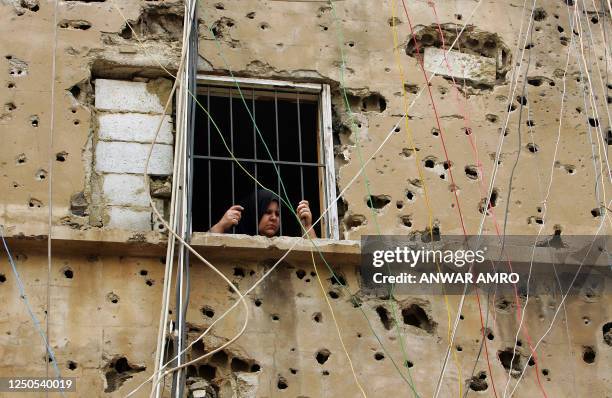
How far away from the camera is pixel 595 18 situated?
36.6 ft

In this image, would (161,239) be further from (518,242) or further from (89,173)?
(518,242)

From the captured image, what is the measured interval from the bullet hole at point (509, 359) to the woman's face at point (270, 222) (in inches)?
70.3

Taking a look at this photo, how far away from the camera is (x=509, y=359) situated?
30.5 feet

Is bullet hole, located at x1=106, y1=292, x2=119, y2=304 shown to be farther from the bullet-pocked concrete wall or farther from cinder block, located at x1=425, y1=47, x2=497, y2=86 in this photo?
cinder block, located at x1=425, y1=47, x2=497, y2=86

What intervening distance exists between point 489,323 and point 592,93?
2.32 m

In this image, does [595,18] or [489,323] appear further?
[595,18]

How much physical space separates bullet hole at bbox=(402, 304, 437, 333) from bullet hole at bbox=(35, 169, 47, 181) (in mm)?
2621

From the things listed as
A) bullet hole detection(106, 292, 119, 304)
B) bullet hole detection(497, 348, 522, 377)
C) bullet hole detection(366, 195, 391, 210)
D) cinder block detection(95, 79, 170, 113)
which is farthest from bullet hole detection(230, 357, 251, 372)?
cinder block detection(95, 79, 170, 113)

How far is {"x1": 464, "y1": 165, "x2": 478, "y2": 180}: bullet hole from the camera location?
1002 cm

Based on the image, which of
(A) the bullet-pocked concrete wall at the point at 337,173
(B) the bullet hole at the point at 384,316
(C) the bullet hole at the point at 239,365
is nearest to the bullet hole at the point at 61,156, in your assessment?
(A) the bullet-pocked concrete wall at the point at 337,173

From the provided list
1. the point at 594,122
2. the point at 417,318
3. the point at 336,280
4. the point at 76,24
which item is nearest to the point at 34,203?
the point at 76,24

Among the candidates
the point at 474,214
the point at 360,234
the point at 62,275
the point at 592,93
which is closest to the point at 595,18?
the point at 592,93

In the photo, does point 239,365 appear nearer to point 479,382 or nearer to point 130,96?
point 479,382

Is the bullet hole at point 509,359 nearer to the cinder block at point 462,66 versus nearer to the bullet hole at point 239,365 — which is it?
the bullet hole at point 239,365
